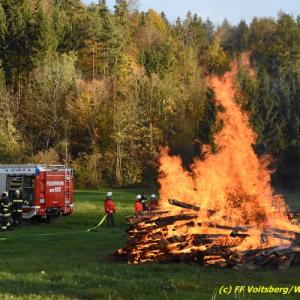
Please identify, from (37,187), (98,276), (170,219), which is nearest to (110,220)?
(37,187)

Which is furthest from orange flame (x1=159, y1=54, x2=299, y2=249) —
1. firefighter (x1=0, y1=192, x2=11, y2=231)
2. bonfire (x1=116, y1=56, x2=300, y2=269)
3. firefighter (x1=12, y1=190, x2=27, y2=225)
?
firefighter (x1=12, y1=190, x2=27, y2=225)

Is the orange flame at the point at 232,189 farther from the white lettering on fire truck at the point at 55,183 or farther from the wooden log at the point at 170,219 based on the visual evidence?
the white lettering on fire truck at the point at 55,183

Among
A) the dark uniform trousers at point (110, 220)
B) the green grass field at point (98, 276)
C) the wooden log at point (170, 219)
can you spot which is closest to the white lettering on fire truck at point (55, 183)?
the dark uniform trousers at point (110, 220)

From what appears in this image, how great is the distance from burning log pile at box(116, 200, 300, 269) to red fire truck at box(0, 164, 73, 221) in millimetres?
13122

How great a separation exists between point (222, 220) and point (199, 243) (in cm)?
108

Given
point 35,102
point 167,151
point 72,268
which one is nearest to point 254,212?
point 72,268

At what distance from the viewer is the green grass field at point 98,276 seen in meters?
9.78

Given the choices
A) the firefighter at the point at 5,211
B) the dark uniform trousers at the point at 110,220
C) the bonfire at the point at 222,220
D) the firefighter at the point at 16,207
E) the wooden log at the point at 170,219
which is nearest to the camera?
the bonfire at the point at 222,220

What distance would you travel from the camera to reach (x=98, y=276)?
461 inches

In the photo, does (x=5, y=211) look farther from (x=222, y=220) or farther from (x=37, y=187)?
(x=222, y=220)

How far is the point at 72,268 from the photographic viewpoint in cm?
1312

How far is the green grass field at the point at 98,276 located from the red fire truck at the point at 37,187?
8.06 m

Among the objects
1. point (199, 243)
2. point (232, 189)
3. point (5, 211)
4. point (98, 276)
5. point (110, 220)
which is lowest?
point (110, 220)

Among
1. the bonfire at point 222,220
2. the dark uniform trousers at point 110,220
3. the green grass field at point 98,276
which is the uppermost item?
the bonfire at point 222,220
